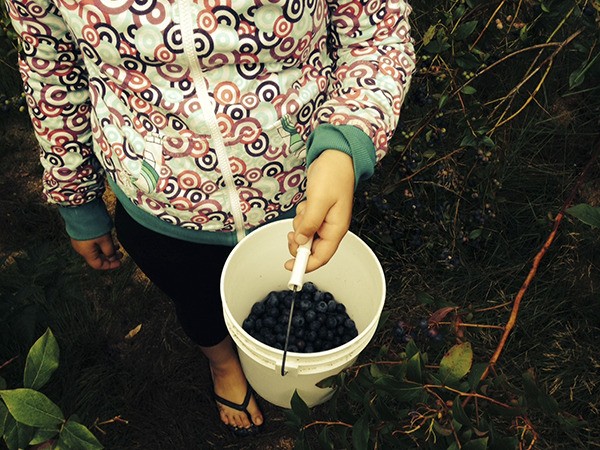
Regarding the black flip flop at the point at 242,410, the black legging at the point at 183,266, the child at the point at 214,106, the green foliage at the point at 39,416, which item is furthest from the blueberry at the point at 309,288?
the green foliage at the point at 39,416

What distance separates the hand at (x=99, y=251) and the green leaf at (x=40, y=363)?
0.54 metres

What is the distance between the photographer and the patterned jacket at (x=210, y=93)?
2.80ft

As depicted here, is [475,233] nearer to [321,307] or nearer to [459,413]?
[321,307]

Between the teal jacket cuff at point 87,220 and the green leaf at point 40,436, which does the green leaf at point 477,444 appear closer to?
the green leaf at point 40,436

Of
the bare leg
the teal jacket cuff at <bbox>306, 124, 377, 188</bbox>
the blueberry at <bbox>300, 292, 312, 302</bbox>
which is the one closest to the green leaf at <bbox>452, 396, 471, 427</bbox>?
the teal jacket cuff at <bbox>306, 124, 377, 188</bbox>

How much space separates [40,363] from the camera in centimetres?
84

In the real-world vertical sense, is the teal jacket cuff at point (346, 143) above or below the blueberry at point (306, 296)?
above

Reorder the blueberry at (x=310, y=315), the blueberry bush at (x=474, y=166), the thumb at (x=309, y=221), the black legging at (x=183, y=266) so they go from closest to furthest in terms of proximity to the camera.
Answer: the thumb at (x=309, y=221), the black legging at (x=183, y=266), the blueberry at (x=310, y=315), the blueberry bush at (x=474, y=166)

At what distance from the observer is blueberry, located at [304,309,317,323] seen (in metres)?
1.46

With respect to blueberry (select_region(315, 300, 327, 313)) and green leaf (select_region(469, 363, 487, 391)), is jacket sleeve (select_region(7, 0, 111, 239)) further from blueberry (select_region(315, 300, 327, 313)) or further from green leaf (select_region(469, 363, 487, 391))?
green leaf (select_region(469, 363, 487, 391))

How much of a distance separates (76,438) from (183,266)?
523mm

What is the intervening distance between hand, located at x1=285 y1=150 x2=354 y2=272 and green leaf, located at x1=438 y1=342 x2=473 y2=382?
295 millimetres

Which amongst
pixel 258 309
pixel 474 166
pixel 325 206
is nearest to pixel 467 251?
pixel 474 166

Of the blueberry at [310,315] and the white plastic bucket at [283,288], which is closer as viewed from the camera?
the white plastic bucket at [283,288]
